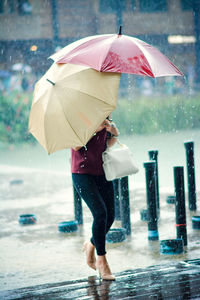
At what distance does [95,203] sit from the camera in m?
4.70

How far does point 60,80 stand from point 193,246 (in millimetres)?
2419

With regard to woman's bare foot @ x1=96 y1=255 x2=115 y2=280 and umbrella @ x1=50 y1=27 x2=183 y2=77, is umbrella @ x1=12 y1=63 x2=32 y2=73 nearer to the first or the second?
umbrella @ x1=50 y1=27 x2=183 y2=77

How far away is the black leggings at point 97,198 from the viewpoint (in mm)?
4711

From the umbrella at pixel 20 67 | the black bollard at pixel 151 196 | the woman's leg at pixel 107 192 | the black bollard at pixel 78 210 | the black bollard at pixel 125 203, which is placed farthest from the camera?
the umbrella at pixel 20 67

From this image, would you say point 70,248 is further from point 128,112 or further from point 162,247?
point 128,112

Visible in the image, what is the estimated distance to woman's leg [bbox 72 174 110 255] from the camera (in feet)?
15.4

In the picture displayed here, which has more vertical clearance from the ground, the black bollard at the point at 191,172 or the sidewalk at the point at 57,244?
the black bollard at the point at 191,172

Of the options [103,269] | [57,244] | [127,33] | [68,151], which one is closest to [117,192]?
[57,244]

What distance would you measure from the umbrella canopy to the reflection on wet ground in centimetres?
166

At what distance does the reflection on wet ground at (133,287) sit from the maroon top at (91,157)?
0.93 m

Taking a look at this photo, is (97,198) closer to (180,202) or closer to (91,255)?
(91,255)

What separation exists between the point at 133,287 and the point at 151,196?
6.03ft

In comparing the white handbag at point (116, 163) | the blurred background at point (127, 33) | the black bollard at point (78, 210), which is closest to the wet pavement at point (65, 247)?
the black bollard at point (78, 210)

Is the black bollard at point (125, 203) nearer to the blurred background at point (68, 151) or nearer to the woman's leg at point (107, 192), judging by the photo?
the blurred background at point (68, 151)
